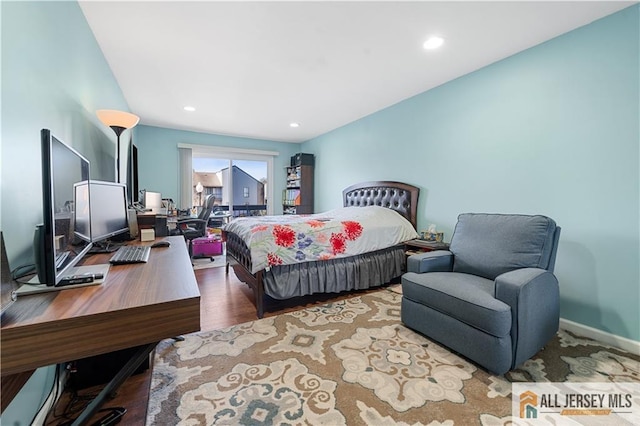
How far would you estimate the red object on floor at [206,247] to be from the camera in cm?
460

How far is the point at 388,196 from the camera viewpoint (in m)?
3.79

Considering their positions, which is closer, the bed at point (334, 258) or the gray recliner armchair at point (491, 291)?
the gray recliner armchair at point (491, 291)

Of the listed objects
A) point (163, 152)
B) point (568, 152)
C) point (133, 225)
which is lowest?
point (133, 225)

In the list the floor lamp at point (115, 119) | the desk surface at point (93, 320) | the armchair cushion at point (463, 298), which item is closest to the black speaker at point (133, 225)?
the floor lamp at point (115, 119)

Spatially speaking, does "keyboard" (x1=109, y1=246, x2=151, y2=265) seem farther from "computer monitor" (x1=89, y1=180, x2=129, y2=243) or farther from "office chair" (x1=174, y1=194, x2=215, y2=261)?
"office chair" (x1=174, y1=194, x2=215, y2=261)

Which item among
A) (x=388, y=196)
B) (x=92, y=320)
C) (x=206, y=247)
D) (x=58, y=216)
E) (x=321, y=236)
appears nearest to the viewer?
(x=92, y=320)

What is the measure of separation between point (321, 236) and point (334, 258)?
0.28 metres

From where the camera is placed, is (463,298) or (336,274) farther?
(336,274)

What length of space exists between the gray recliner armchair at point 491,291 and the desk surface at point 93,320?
161cm

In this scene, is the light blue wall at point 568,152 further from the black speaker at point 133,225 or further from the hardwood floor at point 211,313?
the black speaker at point 133,225

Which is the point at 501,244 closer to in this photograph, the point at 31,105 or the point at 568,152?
the point at 568,152

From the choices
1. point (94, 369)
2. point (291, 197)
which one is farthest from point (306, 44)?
point (291, 197)

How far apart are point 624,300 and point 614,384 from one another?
0.72 meters

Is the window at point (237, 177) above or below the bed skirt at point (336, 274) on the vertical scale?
above
